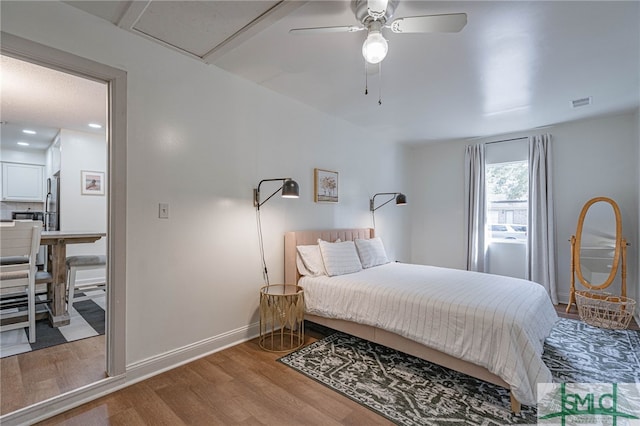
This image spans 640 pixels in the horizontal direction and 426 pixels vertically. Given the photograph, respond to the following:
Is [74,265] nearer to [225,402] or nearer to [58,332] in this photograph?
[58,332]

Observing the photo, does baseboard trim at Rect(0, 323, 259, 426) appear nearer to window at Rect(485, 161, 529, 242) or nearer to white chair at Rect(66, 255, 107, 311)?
white chair at Rect(66, 255, 107, 311)

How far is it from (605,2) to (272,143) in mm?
2735

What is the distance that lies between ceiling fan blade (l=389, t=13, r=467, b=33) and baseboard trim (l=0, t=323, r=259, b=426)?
2.81 metres

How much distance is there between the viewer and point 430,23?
65.6 inches

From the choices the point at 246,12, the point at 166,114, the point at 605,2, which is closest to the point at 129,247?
the point at 166,114

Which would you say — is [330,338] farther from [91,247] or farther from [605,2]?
[91,247]

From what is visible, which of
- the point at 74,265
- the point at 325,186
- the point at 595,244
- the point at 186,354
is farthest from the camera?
the point at 595,244

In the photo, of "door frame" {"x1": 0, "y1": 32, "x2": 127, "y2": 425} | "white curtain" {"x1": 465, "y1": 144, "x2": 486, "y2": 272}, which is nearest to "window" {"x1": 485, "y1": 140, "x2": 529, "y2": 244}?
"white curtain" {"x1": 465, "y1": 144, "x2": 486, "y2": 272}

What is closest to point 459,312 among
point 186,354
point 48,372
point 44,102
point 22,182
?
point 186,354

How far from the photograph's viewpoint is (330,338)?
2.98 m

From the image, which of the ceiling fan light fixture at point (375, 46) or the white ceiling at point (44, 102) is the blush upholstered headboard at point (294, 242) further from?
the white ceiling at point (44, 102)

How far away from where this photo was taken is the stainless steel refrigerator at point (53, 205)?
15.9 feet

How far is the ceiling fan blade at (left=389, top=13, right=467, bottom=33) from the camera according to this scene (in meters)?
1.59

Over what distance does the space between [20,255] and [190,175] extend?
1.86 meters
